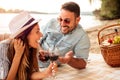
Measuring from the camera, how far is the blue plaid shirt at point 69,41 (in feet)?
7.53

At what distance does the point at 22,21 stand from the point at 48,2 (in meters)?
3.38

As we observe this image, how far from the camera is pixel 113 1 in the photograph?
5.66 meters

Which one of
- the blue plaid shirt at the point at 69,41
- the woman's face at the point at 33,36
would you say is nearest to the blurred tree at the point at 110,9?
the blue plaid shirt at the point at 69,41

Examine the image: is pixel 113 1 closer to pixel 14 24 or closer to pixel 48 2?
pixel 48 2

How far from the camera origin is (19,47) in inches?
65.2

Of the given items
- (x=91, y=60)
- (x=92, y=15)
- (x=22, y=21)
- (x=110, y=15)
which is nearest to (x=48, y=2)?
(x=92, y=15)

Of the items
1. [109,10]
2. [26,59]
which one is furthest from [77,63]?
[109,10]

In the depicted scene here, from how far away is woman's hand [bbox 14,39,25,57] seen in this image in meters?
1.65

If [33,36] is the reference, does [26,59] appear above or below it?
below

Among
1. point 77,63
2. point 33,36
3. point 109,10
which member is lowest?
point 77,63

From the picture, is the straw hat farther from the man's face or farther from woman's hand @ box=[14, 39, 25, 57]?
the man's face

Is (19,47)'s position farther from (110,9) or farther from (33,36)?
(110,9)

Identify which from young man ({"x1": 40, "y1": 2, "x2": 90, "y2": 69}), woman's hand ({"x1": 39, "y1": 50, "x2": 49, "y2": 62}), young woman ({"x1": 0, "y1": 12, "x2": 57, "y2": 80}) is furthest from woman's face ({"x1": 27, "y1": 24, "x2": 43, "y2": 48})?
young man ({"x1": 40, "y1": 2, "x2": 90, "y2": 69})

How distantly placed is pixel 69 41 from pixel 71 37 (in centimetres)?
4
